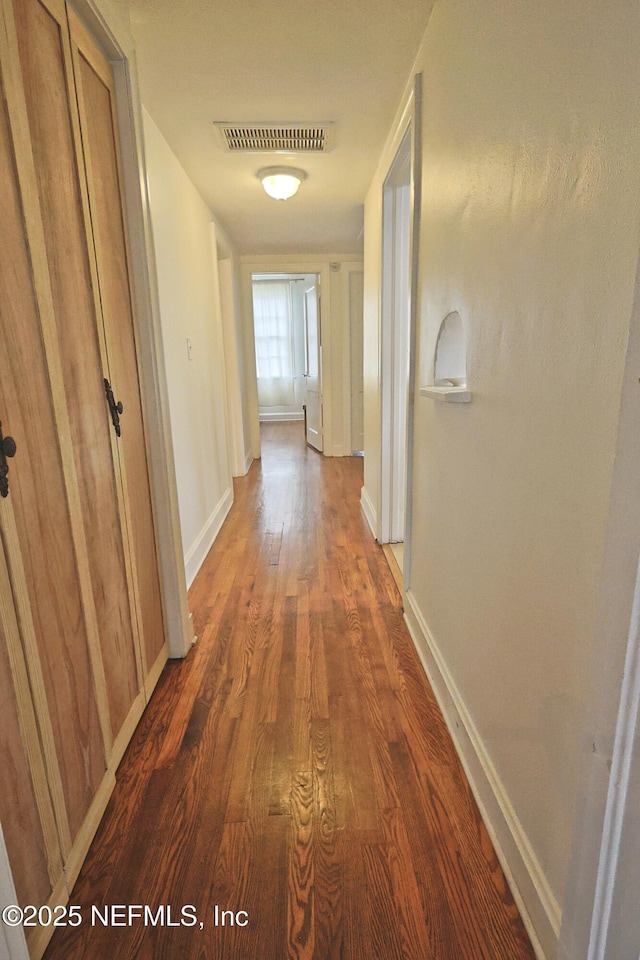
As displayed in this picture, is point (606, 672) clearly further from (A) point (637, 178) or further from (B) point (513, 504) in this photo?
(A) point (637, 178)

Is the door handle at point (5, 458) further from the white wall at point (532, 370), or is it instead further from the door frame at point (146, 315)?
the white wall at point (532, 370)

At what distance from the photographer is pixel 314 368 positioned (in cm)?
589

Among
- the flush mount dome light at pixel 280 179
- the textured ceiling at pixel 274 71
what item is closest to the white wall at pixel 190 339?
the textured ceiling at pixel 274 71

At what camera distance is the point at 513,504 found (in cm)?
108

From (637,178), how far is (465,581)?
41.3 inches

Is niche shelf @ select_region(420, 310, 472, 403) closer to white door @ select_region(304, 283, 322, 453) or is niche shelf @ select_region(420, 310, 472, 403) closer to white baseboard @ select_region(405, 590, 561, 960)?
white baseboard @ select_region(405, 590, 561, 960)

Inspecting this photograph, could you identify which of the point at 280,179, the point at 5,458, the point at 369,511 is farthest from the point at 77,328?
the point at 369,511

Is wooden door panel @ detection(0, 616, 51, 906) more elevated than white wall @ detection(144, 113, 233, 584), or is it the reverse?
white wall @ detection(144, 113, 233, 584)

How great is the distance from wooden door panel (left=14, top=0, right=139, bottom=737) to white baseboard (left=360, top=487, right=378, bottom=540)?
1.97m

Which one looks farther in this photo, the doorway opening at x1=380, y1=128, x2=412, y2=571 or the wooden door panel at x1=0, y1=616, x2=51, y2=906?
the doorway opening at x1=380, y1=128, x2=412, y2=571

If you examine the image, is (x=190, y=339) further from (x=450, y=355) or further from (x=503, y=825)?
(x=503, y=825)

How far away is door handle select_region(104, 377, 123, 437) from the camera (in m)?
1.45

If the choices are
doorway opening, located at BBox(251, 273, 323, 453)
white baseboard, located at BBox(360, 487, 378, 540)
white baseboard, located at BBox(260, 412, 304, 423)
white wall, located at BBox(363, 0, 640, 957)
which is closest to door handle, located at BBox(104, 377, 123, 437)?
white wall, located at BBox(363, 0, 640, 957)

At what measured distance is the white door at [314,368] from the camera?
556 centimetres
